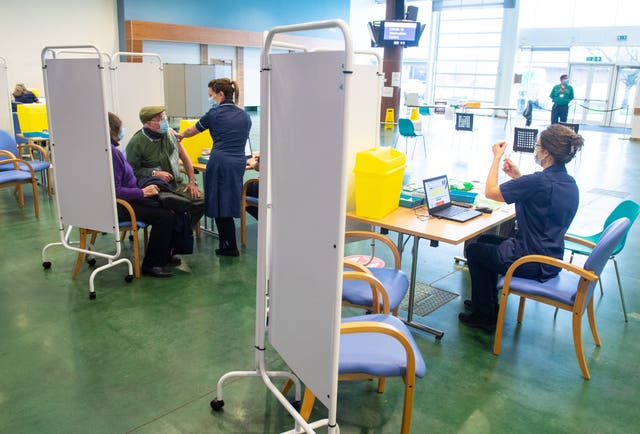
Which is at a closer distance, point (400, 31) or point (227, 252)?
point (227, 252)

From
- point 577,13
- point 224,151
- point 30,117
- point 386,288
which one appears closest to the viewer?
point 386,288

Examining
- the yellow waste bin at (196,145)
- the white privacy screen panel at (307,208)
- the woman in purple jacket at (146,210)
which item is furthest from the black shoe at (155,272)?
the white privacy screen panel at (307,208)

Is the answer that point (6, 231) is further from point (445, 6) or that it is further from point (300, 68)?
point (445, 6)

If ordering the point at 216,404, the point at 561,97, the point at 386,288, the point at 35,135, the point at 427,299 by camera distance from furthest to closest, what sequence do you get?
the point at 561,97
the point at 35,135
the point at 427,299
the point at 386,288
the point at 216,404

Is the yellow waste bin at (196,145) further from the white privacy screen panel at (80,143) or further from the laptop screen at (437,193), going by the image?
the laptop screen at (437,193)

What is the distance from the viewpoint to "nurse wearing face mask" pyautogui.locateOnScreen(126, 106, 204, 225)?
3.92 metres

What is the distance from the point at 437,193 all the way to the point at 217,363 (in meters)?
1.67

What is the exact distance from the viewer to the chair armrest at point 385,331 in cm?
188

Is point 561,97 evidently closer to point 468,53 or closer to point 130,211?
point 468,53

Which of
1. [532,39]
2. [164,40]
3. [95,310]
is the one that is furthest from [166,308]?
[532,39]

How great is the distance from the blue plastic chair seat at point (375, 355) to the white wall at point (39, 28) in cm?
1096

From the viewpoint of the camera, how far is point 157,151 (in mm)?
4051

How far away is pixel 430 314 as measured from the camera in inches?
136

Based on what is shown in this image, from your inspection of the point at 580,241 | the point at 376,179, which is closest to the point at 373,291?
the point at 376,179
